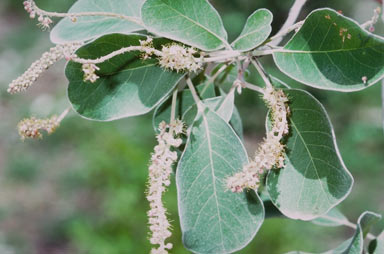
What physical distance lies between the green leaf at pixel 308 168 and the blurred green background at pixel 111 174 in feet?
6.79

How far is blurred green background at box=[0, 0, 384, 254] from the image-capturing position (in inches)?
122

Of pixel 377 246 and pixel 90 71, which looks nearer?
pixel 90 71

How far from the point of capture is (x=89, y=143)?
3.98 metres

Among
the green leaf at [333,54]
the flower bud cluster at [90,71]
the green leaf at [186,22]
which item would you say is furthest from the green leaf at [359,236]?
the flower bud cluster at [90,71]

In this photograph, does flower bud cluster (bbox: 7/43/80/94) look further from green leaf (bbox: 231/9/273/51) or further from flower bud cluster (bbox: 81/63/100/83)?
green leaf (bbox: 231/9/273/51)

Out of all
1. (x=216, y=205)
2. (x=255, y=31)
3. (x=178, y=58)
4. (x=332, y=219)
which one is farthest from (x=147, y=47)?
(x=332, y=219)

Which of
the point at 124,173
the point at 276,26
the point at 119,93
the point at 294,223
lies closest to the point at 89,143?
the point at 124,173

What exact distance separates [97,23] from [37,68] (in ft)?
0.69

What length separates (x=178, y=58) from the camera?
0.82 metres

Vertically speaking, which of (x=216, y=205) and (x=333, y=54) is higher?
(x=333, y=54)

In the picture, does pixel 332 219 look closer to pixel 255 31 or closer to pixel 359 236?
pixel 359 236

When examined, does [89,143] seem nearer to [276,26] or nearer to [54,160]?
[54,160]

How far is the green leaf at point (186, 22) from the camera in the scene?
2.76ft

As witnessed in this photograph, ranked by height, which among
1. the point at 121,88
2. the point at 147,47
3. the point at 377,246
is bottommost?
the point at 377,246
